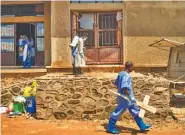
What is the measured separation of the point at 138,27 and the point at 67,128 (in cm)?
662

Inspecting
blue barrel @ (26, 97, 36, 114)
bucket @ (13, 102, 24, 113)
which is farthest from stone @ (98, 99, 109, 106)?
bucket @ (13, 102, 24, 113)

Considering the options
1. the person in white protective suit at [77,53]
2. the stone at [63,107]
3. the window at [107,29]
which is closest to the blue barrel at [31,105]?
the stone at [63,107]

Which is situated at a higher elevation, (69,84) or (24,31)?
(24,31)

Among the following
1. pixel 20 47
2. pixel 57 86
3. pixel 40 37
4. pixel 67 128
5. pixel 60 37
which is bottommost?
pixel 67 128

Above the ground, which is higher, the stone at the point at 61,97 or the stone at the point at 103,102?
the stone at the point at 61,97

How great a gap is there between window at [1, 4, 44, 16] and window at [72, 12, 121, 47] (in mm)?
2065

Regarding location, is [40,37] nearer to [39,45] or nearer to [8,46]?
[39,45]

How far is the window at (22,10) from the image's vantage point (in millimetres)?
14562

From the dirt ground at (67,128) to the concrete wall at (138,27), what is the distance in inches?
196

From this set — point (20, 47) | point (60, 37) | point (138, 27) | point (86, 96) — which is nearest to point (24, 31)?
point (20, 47)

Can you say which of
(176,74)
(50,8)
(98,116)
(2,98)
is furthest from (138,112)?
(50,8)

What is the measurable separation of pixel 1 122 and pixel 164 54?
7.37m

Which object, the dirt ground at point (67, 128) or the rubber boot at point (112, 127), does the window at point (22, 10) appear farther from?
the rubber boot at point (112, 127)

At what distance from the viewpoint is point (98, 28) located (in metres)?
13.8
